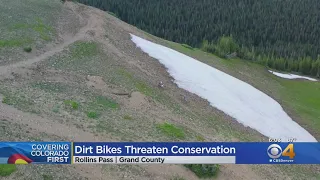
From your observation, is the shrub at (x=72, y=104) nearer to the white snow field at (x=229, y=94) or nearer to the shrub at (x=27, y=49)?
the shrub at (x=27, y=49)

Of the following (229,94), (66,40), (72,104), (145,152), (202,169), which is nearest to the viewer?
(145,152)

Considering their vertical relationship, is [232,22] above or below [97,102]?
below

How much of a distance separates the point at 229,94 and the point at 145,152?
38.7 meters

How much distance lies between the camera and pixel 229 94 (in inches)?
2480

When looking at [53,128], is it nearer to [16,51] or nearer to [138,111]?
[138,111]

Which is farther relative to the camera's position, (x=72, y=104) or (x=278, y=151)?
(x=72, y=104)

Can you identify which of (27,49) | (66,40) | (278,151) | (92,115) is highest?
(278,151)

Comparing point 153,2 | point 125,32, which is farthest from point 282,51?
point 125,32

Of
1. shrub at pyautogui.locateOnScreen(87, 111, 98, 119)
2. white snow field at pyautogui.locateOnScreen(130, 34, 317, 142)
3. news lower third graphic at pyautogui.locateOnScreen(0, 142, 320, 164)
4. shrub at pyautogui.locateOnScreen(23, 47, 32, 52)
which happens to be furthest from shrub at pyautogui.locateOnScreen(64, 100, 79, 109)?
white snow field at pyautogui.locateOnScreen(130, 34, 317, 142)

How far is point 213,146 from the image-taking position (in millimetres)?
26328

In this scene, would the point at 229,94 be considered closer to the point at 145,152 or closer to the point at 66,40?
the point at 66,40

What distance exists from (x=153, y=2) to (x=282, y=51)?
57525mm

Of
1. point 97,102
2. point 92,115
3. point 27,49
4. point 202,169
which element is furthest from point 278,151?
point 27,49

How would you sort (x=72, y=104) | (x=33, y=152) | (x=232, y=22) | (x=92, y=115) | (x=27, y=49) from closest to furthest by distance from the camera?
(x=33, y=152) → (x=92, y=115) → (x=72, y=104) → (x=27, y=49) → (x=232, y=22)
